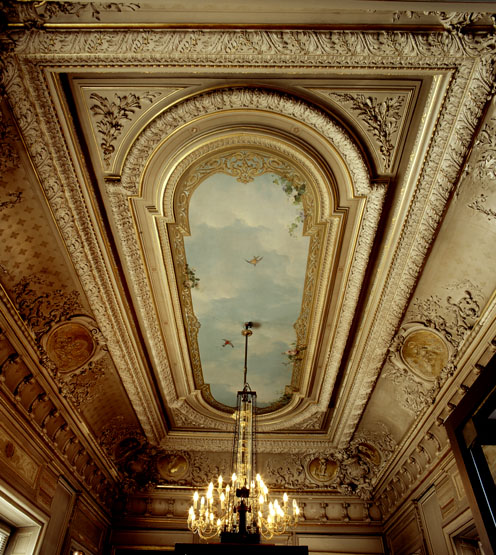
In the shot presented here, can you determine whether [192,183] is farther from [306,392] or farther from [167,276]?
[306,392]

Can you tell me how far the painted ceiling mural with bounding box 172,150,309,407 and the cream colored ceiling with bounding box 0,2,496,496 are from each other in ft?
0.82

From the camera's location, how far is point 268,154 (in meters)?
4.80

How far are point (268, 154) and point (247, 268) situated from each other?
5.62 ft

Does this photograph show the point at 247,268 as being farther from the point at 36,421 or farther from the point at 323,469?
the point at 323,469

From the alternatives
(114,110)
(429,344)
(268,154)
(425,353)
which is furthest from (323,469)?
(114,110)

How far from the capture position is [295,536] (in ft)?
28.1

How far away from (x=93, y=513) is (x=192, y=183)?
22.4 feet

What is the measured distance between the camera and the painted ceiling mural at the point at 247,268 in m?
5.02

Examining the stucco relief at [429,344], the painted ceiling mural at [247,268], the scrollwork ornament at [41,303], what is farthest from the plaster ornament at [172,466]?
the stucco relief at [429,344]

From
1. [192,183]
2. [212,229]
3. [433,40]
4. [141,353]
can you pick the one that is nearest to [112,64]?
[192,183]

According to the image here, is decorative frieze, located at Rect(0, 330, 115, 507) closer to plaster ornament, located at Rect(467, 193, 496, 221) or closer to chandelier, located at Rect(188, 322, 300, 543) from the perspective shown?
chandelier, located at Rect(188, 322, 300, 543)

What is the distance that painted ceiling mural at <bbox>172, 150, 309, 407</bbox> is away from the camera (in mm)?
5020

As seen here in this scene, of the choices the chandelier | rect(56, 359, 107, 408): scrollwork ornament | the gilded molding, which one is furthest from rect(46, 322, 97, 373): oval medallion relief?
the chandelier

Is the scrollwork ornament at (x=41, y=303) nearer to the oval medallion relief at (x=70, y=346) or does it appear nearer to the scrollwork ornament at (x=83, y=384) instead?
the oval medallion relief at (x=70, y=346)
